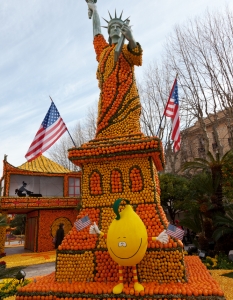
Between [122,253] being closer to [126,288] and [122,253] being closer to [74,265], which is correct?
[126,288]

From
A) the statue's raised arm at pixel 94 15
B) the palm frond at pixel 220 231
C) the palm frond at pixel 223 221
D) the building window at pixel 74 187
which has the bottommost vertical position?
the palm frond at pixel 220 231

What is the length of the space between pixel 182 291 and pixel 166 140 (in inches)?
744

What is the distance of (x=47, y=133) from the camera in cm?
1007

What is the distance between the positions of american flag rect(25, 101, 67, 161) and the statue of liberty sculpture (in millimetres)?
2829

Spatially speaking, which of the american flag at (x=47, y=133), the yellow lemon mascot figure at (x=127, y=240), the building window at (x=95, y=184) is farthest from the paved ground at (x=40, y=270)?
the yellow lemon mascot figure at (x=127, y=240)

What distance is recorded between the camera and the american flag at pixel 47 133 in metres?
9.62

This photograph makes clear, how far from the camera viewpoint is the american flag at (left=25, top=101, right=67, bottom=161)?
962 cm

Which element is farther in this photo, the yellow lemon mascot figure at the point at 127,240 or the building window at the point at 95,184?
the building window at the point at 95,184

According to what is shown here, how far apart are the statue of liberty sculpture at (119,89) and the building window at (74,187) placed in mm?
13278

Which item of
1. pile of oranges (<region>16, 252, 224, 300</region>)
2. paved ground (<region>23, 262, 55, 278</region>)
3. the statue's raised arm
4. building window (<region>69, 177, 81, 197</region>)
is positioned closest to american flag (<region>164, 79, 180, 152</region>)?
the statue's raised arm

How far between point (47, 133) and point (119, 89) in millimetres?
3669

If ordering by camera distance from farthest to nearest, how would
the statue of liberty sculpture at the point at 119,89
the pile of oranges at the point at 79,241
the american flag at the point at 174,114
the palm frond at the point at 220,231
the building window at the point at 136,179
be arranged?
the palm frond at the point at 220,231
the american flag at the point at 174,114
the statue of liberty sculpture at the point at 119,89
the building window at the point at 136,179
the pile of oranges at the point at 79,241

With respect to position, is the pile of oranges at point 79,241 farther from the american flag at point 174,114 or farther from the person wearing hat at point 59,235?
the person wearing hat at point 59,235

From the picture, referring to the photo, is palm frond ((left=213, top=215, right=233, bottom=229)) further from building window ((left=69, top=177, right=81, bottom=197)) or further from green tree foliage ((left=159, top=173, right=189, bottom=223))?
building window ((left=69, top=177, right=81, bottom=197))
